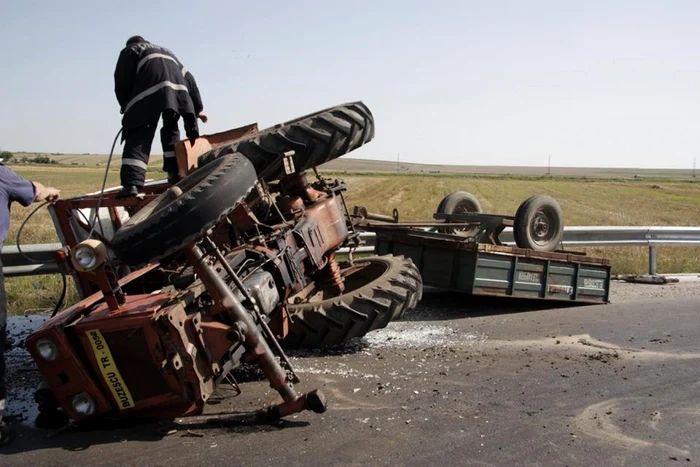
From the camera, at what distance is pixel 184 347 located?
3486 millimetres

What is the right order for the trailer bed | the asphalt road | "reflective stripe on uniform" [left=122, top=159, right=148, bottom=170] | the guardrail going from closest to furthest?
the asphalt road → "reflective stripe on uniform" [left=122, top=159, right=148, bottom=170] → the trailer bed → the guardrail

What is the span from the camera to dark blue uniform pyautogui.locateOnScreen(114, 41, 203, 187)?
17.0 feet

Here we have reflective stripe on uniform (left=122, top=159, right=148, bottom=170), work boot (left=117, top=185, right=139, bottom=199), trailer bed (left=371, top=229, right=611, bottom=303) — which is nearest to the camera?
work boot (left=117, top=185, right=139, bottom=199)

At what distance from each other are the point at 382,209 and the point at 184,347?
21318mm

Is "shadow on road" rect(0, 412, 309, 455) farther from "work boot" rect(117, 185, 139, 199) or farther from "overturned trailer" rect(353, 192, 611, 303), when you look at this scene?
"overturned trailer" rect(353, 192, 611, 303)

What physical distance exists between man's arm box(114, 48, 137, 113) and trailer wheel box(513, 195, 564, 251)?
5.16 metres

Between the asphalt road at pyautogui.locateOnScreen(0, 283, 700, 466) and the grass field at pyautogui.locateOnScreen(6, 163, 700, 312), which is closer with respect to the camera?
the asphalt road at pyautogui.locateOnScreen(0, 283, 700, 466)

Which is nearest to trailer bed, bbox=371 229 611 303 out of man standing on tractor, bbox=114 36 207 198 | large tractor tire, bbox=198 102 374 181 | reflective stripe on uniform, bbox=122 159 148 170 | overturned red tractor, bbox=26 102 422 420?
overturned red tractor, bbox=26 102 422 420

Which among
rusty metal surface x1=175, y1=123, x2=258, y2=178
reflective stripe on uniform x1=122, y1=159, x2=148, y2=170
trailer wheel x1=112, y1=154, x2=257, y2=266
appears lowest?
trailer wheel x1=112, y1=154, x2=257, y2=266

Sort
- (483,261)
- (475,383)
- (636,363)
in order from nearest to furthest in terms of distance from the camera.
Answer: (475,383)
(636,363)
(483,261)

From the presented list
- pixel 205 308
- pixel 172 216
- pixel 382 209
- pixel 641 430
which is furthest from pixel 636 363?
pixel 382 209

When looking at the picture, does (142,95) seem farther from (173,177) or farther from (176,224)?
(176,224)

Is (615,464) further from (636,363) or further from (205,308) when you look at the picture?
(205,308)

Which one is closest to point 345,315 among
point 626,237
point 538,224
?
point 538,224
